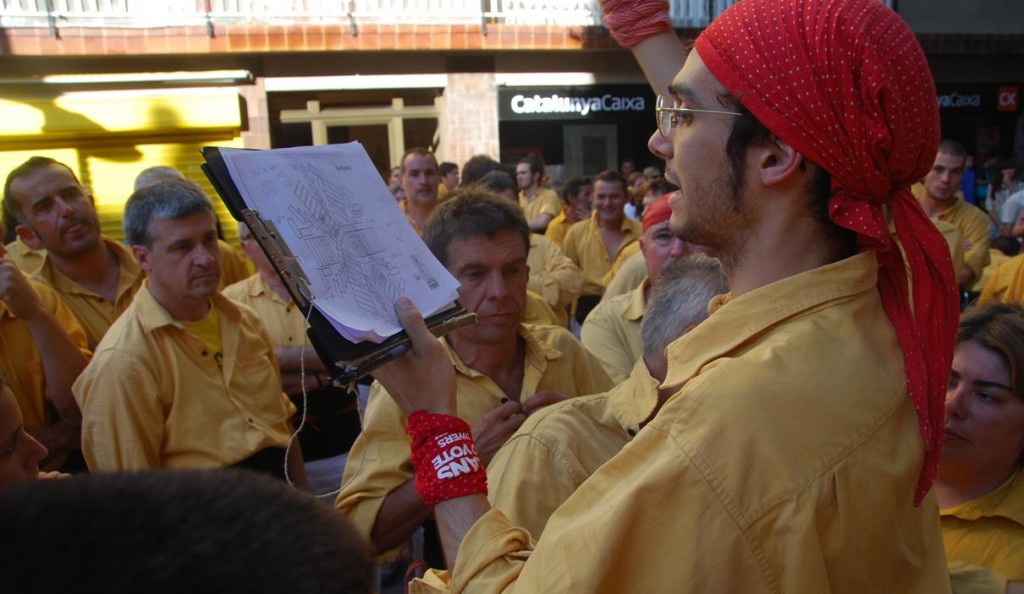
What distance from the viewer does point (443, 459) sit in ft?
4.79

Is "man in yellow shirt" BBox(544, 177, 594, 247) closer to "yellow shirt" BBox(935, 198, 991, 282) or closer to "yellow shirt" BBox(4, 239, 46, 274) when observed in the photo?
"yellow shirt" BBox(935, 198, 991, 282)

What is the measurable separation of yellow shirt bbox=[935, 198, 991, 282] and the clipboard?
5.28 m

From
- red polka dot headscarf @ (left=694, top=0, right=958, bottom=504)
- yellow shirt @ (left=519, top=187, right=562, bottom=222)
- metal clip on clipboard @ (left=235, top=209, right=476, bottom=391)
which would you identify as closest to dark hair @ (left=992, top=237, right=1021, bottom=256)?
yellow shirt @ (left=519, top=187, right=562, bottom=222)

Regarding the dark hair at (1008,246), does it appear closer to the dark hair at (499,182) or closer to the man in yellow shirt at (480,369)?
the dark hair at (499,182)

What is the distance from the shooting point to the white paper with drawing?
1.50 meters

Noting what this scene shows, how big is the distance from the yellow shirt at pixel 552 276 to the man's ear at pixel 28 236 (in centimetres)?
244

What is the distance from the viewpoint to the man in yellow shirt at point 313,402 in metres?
3.85

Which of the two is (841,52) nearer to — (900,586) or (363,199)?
(900,586)

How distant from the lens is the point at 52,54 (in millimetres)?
10047

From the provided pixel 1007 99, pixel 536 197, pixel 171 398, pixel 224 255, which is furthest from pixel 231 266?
pixel 1007 99

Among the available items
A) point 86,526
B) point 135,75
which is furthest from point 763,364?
point 135,75

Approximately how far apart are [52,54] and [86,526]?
11.3m

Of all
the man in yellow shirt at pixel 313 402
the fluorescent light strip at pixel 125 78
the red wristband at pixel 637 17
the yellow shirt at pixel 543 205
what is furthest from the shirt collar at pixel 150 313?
the fluorescent light strip at pixel 125 78

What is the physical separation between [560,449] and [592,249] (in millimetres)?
4845
